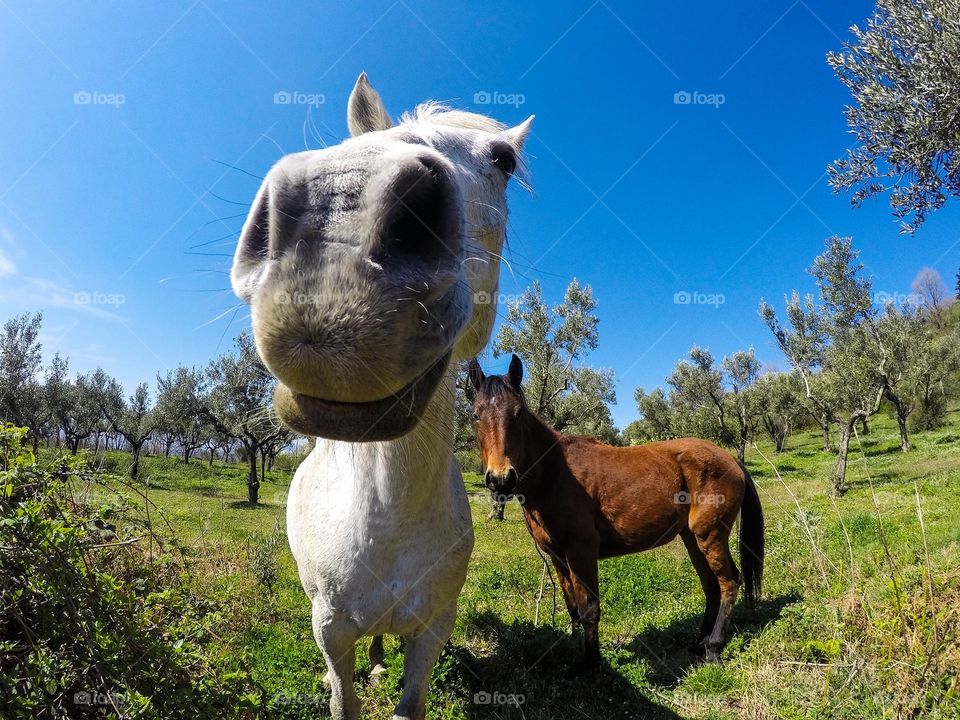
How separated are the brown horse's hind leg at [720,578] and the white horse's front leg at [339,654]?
13.0 ft

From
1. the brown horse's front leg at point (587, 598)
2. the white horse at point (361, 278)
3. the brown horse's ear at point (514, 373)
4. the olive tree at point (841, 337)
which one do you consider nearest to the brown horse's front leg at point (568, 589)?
A: the brown horse's front leg at point (587, 598)

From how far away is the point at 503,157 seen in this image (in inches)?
104

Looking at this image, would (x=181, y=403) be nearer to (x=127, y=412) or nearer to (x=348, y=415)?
(x=127, y=412)

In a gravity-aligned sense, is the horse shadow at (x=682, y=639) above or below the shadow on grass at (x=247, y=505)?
above

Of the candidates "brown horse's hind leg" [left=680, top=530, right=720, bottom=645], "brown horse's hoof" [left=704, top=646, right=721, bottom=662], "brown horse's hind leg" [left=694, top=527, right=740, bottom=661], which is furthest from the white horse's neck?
"brown horse's hind leg" [left=680, top=530, right=720, bottom=645]

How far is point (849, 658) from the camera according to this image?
11.9 ft

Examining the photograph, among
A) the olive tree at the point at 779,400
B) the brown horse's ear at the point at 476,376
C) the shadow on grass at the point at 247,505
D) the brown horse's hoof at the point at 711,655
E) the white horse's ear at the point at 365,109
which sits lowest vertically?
the shadow on grass at the point at 247,505

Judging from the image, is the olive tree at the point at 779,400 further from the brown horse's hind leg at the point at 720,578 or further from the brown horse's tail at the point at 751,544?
the brown horse's hind leg at the point at 720,578

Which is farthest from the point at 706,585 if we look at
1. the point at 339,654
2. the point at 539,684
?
the point at 339,654

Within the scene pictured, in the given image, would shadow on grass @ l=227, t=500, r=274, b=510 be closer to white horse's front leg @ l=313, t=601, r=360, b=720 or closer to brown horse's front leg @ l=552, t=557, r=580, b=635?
brown horse's front leg @ l=552, t=557, r=580, b=635

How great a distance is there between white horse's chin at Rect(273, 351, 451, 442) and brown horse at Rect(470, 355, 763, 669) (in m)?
3.51

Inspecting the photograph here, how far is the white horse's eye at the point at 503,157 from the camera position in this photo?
2.56 m

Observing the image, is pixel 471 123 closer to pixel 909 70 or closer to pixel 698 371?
pixel 909 70

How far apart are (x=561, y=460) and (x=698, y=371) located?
35091 millimetres
